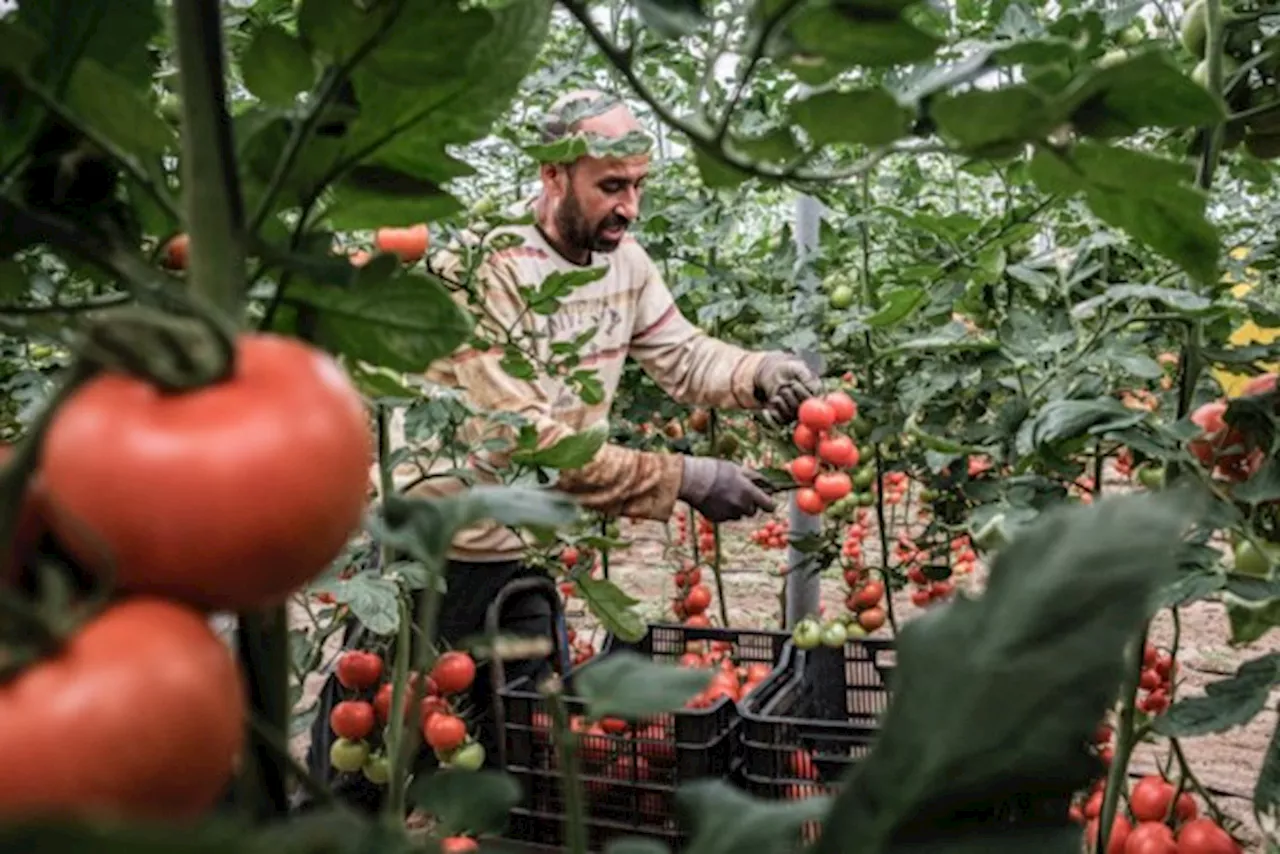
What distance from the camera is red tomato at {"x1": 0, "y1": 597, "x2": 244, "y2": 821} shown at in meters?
0.24

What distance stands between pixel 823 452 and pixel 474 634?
0.79 metres

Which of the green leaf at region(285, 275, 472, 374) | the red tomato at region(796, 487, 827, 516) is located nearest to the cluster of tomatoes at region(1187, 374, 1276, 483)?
the green leaf at region(285, 275, 472, 374)

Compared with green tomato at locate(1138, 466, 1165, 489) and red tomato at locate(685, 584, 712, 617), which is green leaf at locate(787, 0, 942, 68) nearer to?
green tomato at locate(1138, 466, 1165, 489)

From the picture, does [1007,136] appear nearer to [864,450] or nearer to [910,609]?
[864,450]

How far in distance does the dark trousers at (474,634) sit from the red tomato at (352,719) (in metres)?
0.11

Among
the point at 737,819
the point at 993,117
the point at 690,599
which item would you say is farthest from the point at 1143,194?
the point at 690,599

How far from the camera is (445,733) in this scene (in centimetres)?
178

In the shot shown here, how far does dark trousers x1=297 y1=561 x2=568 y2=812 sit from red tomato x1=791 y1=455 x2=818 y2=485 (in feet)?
1.64

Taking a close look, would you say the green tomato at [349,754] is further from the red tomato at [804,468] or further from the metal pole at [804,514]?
the metal pole at [804,514]

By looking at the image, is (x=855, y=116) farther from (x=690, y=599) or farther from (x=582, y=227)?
(x=690, y=599)

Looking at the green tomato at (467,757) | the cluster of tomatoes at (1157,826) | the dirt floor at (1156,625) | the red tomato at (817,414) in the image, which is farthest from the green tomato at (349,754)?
the cluster of tomatoes at (1157,826)

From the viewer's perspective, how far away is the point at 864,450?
238cm

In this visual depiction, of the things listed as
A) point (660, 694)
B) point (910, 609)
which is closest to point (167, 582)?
point (660, 694)

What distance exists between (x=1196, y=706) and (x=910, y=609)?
3.24 m
